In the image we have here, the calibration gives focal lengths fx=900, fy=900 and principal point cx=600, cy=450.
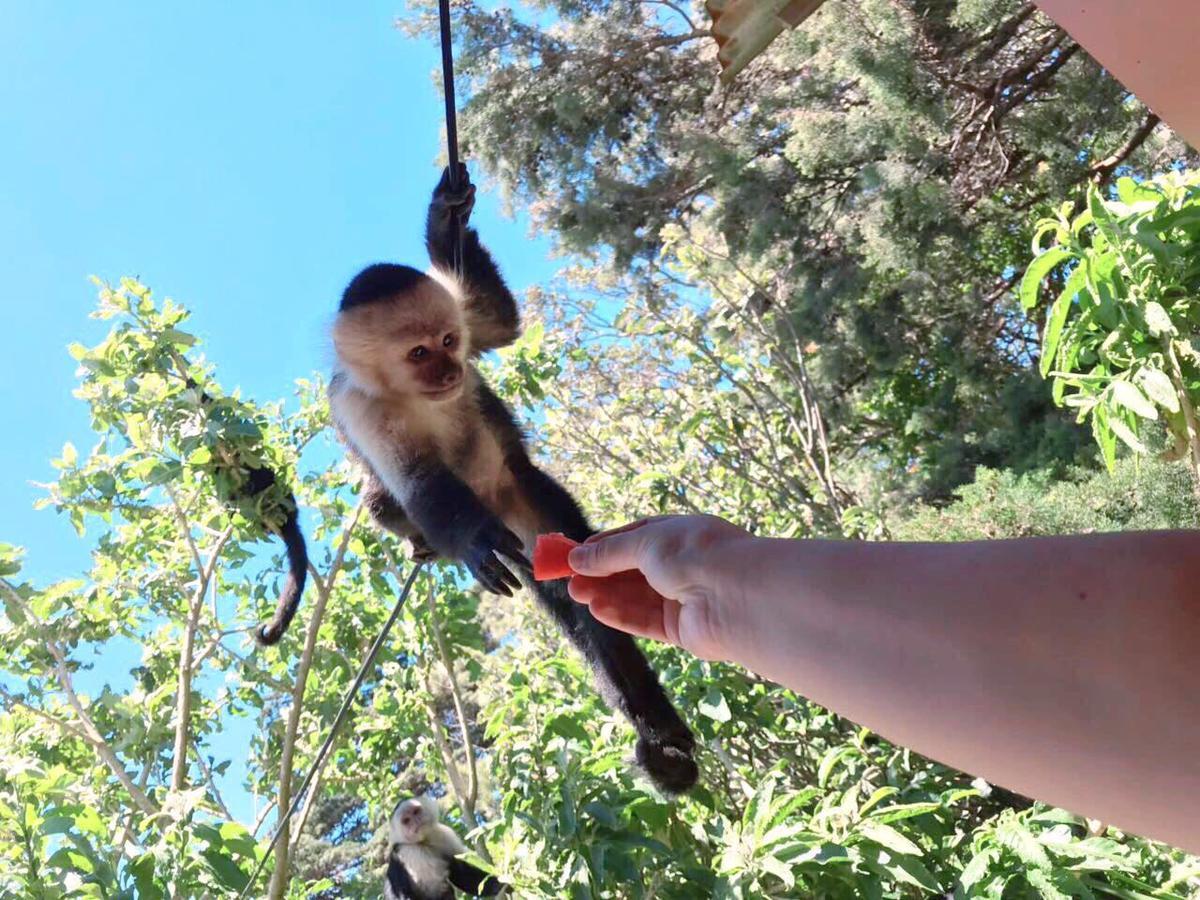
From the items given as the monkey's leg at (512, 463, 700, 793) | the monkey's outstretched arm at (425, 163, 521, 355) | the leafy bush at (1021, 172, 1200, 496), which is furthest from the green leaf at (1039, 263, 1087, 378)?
the monkey's outstretched arm at (425, 163, 521, 355)

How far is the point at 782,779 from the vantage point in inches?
117

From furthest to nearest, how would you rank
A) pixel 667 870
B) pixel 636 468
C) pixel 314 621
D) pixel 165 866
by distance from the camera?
pixel 636 468
pixel 314 621
pixel 667 870
pixel 165 866

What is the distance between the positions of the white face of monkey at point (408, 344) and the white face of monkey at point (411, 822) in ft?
12.8

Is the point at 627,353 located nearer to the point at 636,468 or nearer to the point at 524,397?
the point at 636,468

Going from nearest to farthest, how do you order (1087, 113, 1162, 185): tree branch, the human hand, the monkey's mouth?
the human hand < the monkey's mouth < (1087, 113, 1162, 185): tree branch

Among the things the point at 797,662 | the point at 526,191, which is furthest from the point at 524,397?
the point at 526,191

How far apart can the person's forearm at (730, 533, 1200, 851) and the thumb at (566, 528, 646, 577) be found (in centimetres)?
34

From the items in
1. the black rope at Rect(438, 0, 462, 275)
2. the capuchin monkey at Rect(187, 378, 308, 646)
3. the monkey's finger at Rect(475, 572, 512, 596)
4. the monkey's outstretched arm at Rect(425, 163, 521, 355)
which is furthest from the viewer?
the capuchin monkey at Rect(187, 378, 308, 646)

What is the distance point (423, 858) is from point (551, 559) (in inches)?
184

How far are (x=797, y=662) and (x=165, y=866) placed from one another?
172 centimetres

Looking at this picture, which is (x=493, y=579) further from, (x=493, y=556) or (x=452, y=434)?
(x=452, y=434)

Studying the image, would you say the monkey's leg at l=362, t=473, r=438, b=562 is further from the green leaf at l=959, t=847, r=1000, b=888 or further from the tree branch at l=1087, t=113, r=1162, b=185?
the tree branch at l=1087, t=113, r=1162, b=185

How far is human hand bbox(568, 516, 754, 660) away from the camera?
0.91 metres

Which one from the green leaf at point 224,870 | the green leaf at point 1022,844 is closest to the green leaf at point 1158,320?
the green leaf at point 1022,844
